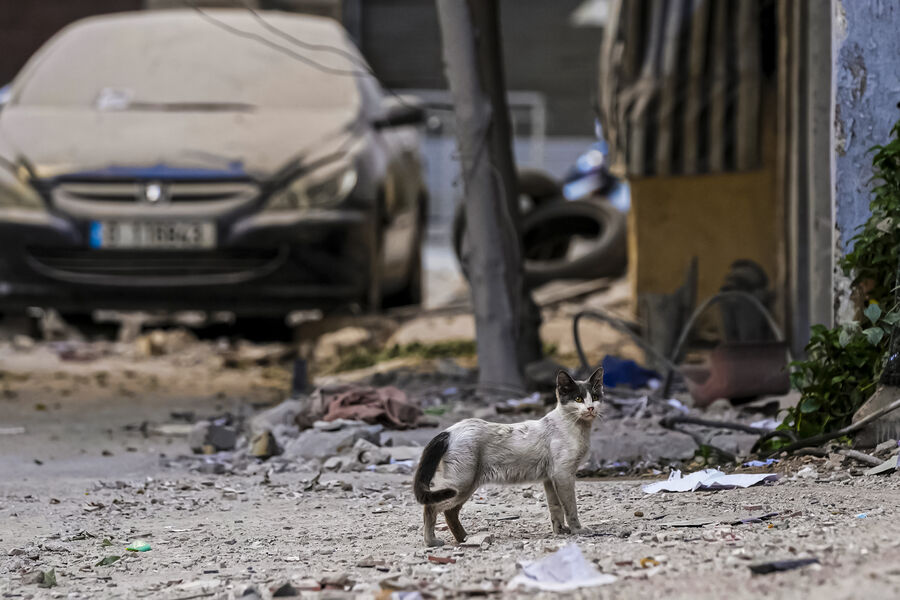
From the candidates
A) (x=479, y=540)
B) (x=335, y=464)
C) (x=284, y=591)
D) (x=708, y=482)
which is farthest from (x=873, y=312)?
(x=284, y=591)

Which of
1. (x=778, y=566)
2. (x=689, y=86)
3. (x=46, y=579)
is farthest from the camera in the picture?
(x=689, y=86)

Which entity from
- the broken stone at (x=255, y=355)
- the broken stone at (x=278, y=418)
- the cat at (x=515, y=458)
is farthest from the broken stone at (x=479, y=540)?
the broken stone at (x=255, y=355)

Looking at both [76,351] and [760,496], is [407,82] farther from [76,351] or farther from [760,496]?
[760,496]

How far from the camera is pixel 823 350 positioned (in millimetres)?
5434

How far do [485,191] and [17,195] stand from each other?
3499 mm

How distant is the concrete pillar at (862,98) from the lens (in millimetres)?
5480

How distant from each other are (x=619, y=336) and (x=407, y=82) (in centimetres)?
1343

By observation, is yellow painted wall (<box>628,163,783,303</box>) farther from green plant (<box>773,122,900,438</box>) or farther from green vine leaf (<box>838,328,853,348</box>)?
green vine leaf (<box>838,328,853,348</box>)

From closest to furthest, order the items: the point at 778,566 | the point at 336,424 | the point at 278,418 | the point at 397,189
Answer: the point at 778,566 < the point at 336,424 < the point at 278,418 < the point at 397,189

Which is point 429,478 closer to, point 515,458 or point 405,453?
point 515,458

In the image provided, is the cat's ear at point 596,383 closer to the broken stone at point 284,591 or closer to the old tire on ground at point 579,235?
the broken stone at point 284,591

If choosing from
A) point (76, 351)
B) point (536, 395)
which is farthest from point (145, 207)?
point (536, 395)

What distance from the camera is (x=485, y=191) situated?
300 inches

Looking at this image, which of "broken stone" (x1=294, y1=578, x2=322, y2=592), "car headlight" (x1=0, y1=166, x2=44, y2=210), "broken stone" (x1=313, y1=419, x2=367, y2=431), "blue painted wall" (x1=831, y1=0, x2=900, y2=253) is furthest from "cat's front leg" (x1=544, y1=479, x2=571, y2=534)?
"car headlight" (x1=0, y1=166, x2=44, y2=210)
